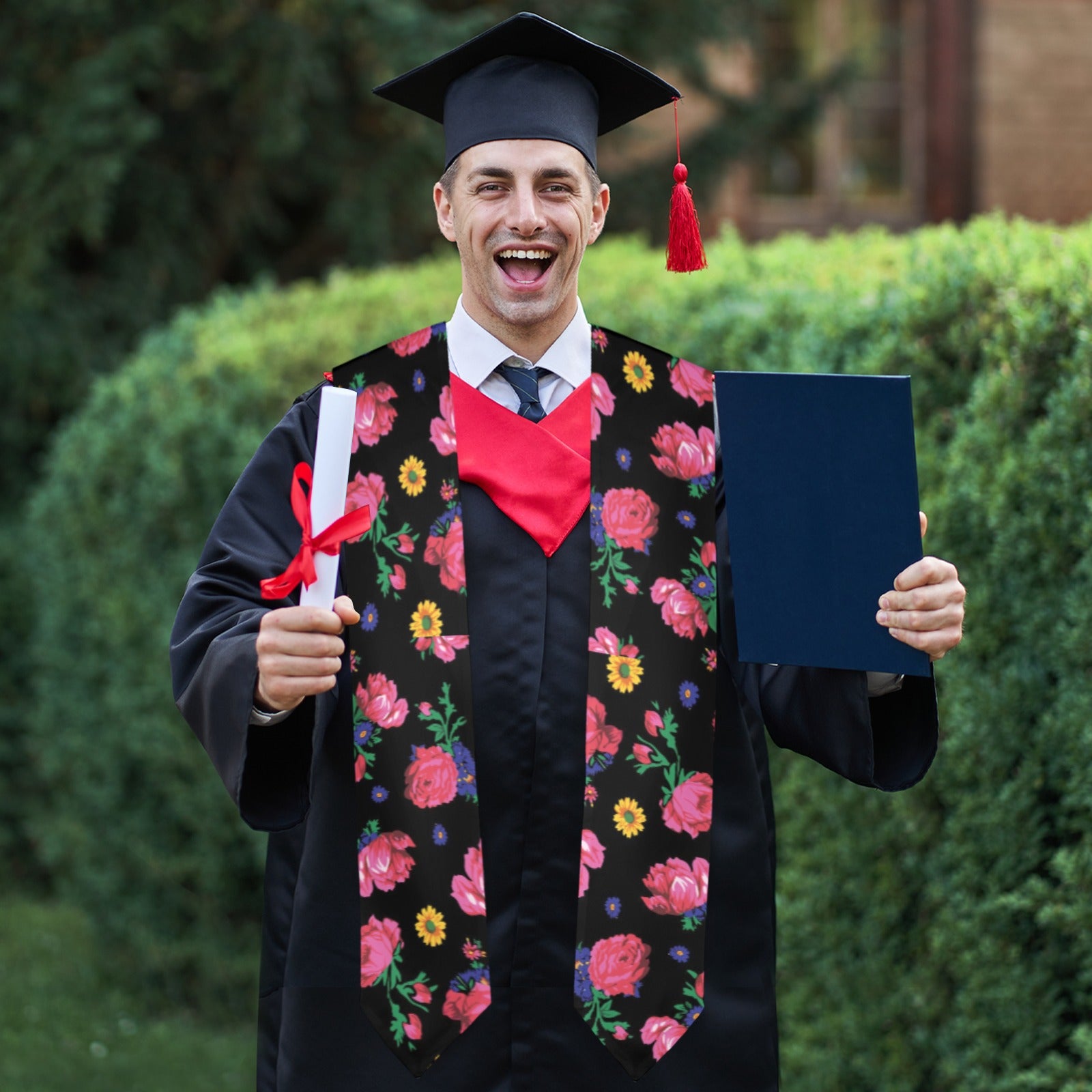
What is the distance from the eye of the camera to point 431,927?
2.20 m

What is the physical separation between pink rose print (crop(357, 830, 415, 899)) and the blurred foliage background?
1.41 meters

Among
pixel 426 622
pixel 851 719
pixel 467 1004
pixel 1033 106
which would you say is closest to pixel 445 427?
pixel 426 622

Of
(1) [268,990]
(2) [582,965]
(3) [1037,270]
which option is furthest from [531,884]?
(3) [1037,270]

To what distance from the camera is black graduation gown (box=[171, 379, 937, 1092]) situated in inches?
85.2

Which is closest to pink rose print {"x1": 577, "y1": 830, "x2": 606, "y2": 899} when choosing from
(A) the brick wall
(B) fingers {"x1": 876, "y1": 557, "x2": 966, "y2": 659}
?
(B) fingers {"x1": 876, "y1": 557, "x2": 966, "y2": 659}

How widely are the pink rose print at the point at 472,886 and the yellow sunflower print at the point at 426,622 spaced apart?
33 cm

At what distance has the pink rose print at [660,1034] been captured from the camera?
2188 mm

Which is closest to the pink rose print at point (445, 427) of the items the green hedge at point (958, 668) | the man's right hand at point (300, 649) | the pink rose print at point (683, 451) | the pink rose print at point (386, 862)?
the pink rose print at point (683, 451)

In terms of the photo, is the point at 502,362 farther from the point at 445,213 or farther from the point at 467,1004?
the point at 467,1004

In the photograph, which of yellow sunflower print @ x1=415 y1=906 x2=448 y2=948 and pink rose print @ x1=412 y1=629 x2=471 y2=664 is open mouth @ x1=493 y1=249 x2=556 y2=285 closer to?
pink rose print @ x1=412 y1=629 x2=471 y2=664

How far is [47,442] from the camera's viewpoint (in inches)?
302

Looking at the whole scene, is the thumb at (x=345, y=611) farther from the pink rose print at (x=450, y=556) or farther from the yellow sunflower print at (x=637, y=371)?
the yellow sunflower print at (x=637, y=371)

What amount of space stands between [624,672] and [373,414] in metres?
0.58

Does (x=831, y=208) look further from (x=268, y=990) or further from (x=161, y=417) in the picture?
(x=268, y=990)
